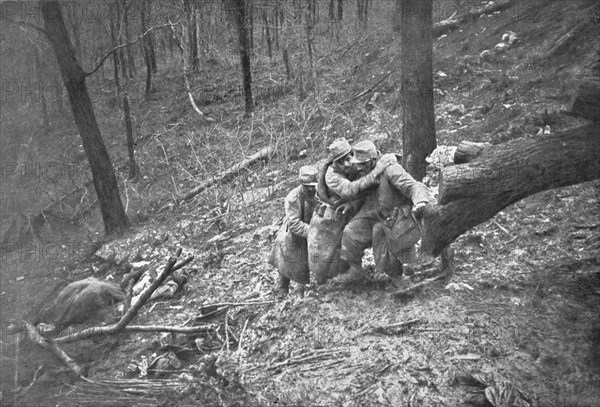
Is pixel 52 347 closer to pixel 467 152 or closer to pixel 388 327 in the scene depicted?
pixel 388 327

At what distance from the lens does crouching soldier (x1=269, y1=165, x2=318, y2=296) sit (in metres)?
5.44

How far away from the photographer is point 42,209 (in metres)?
13.2

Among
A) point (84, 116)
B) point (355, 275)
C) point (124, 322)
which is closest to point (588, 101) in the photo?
point (355, 275)

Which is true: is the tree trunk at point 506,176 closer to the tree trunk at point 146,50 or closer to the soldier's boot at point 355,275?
the soldier's boot at point 355,275

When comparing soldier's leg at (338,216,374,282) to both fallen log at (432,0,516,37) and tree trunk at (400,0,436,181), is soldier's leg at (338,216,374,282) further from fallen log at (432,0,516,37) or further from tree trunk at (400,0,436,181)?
fallen log at (432,0,516,37)

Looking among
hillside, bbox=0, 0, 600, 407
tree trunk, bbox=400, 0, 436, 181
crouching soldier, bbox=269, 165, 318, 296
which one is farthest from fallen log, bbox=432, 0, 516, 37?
crouching soldier, bbox=269, 165, 318, 296

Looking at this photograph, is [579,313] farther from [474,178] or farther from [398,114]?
[398,114]

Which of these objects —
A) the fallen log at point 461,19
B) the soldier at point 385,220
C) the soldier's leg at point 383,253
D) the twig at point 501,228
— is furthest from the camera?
the fallen log at point 461,19

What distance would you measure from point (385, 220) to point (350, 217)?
373mm

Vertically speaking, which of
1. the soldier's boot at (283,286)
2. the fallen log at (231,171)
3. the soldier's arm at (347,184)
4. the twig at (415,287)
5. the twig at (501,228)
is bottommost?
the fallen log at (231,171)

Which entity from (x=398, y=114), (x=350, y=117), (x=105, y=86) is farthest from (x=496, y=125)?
(x=105, y=86)

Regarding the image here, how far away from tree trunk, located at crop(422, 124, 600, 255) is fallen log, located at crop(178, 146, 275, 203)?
22.2ft

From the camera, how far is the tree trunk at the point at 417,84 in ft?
23.1

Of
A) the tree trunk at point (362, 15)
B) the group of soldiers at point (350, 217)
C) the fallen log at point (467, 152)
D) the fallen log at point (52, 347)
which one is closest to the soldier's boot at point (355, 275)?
the group of soldiers at point (350, 217)
